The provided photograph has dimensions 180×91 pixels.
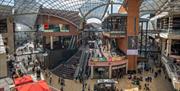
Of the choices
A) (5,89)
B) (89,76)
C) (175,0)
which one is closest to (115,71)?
(89,76)

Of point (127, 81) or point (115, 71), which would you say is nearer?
point (127, 81)

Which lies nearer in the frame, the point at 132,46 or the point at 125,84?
the point at 125,84

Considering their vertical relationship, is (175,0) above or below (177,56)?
above

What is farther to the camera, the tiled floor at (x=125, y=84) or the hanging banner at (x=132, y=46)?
the hanging banner at (x=132, y=46)

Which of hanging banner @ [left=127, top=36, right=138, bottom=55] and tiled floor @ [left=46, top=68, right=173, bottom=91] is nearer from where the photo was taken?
tiled floor @ [left=46, top=68, right=173, bottom=91]

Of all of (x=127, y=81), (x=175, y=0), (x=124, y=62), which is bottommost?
(x=127, y=81)

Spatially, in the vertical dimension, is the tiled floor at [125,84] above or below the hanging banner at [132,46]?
below

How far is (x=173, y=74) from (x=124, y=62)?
18243mm

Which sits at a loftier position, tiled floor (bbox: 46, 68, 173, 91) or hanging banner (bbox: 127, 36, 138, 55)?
hanging banner (bbox: 127, 36, 138, 55)

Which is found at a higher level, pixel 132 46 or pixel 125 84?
pixel 132 46

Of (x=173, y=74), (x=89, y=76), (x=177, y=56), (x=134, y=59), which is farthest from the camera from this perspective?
(x=134, y=59)

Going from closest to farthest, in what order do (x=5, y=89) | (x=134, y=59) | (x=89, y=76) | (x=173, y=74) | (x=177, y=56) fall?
(x=5, y=89) → (x=173, y=74) → (x=177, y=56) → (x=89, y=76) → (x=134, y=59)

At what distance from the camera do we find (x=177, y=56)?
42062 mm

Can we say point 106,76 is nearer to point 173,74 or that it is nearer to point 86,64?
point 86,64
